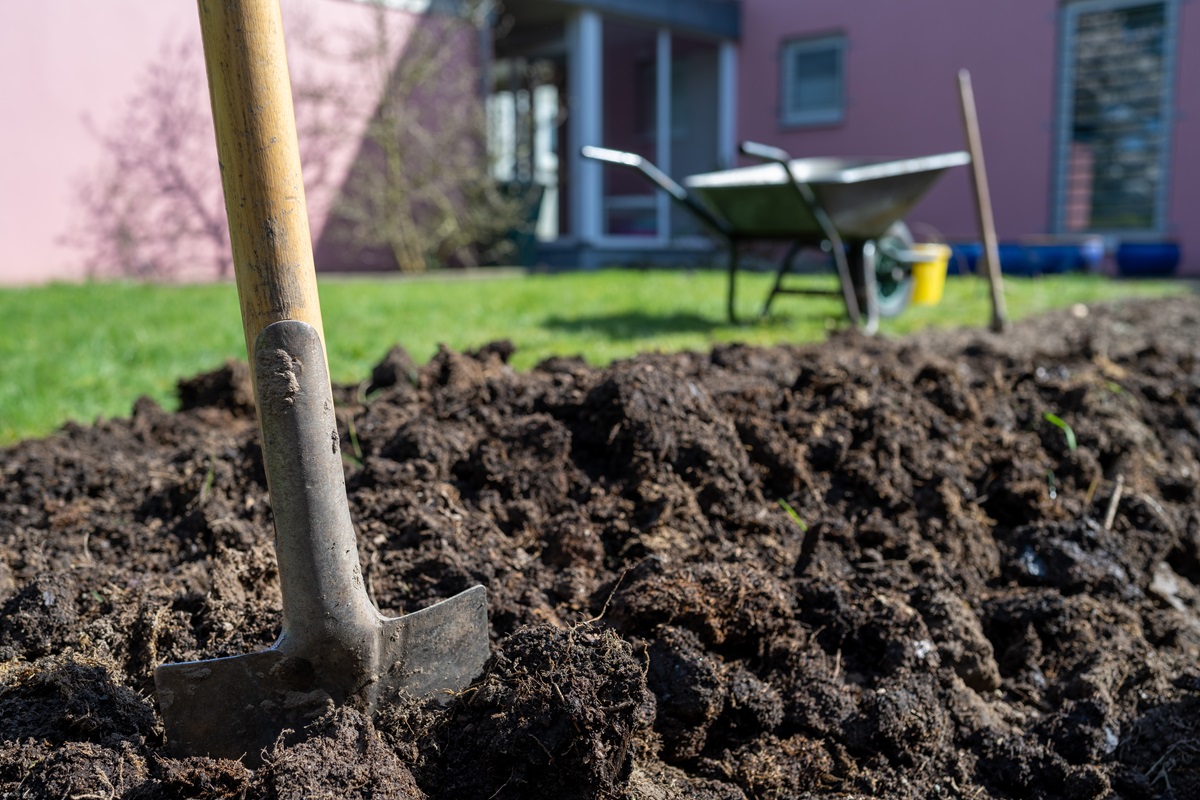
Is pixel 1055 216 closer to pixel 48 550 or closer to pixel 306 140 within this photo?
pixel 306 140

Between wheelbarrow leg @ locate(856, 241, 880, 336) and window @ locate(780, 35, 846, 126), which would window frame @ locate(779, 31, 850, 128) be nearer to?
window @ locate(780, 35, 846, 126)

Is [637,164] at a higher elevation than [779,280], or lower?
higher

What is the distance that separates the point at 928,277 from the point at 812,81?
7.71 m

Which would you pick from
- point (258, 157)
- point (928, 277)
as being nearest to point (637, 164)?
point (928, 277)

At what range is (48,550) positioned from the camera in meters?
2.01

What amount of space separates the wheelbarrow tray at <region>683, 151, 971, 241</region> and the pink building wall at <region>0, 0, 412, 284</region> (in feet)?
21.6

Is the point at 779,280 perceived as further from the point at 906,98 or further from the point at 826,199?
the point at 906,98

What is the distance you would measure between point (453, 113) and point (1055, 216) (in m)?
7.31

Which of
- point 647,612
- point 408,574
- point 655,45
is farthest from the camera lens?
point 655,45

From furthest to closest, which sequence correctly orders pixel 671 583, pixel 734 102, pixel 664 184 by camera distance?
pixel 734 102 → pixel 664 184 → pixel 671 583

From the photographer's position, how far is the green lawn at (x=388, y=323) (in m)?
4.12

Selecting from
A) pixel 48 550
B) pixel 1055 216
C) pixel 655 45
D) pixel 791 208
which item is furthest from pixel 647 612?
pixel 655 45

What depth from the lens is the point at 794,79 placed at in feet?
44.9

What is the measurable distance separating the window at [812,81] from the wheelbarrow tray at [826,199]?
7.89 meters
